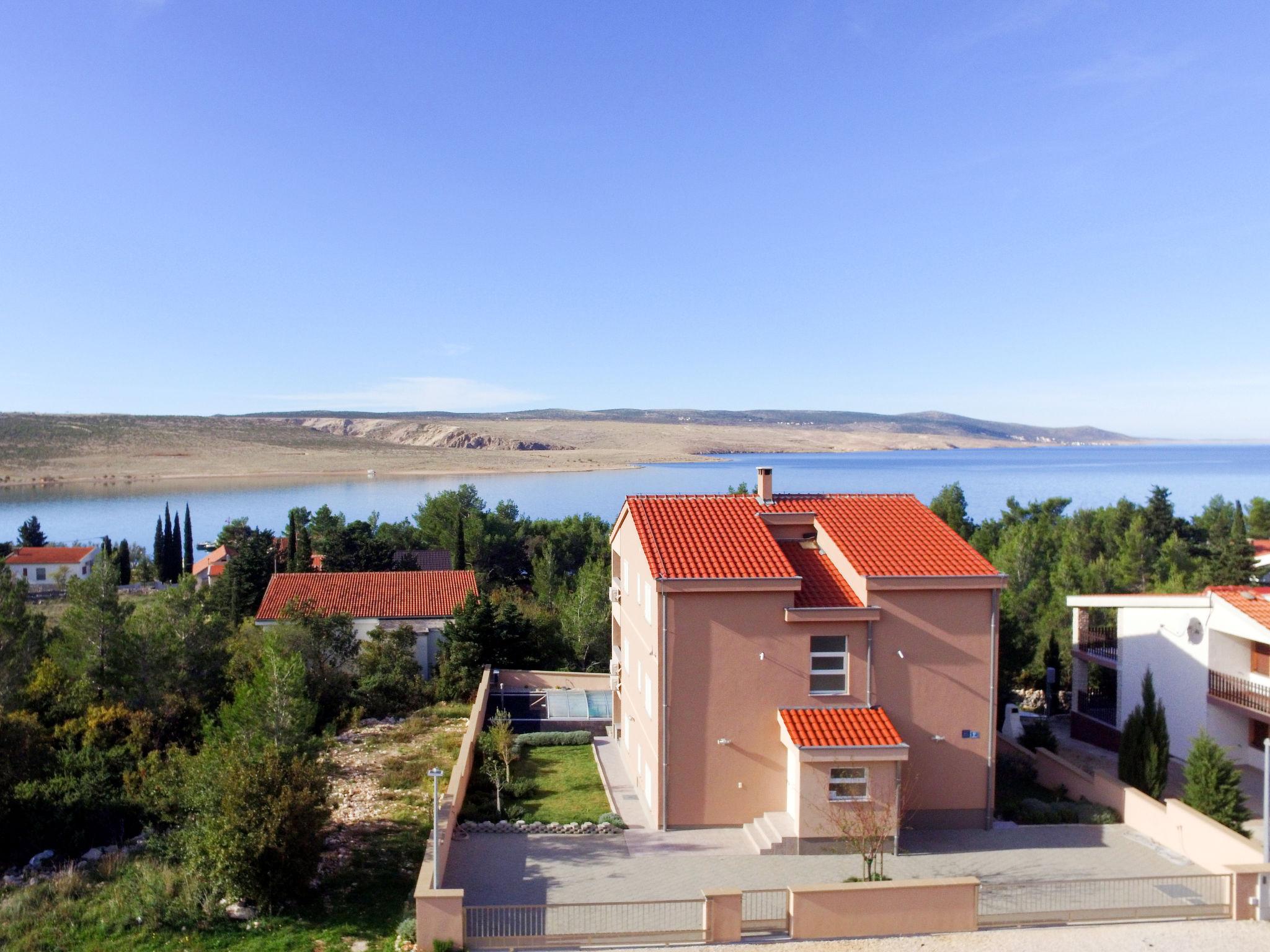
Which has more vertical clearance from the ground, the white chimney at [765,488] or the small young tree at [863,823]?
the white chimney at [765,488]

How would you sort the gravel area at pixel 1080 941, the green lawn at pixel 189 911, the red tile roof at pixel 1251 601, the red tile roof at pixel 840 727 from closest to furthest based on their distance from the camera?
1. the gravel area at pixel 1080 941
2. the green lawn at pixel 189 911
3. the red tile roof at pixel 840 727
4. the red tile roof at pixel 1251 601

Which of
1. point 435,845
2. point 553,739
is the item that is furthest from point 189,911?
point 553,739

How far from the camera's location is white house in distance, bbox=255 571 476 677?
107ft

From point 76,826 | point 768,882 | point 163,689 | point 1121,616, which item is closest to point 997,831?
point 768,882

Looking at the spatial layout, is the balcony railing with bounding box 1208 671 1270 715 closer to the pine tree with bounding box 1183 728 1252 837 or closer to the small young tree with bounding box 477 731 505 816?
the pine tree with bounding box 1183 728 1252 837

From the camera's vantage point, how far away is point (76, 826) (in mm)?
18047

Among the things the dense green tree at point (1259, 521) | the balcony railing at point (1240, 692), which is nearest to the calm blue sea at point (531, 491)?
the dense green tree at point (1259, 521)

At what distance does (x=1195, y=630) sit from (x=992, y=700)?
851 centimetres

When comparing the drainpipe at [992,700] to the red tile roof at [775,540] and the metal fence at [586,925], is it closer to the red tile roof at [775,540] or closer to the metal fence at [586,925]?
the red tile roof at [775,540]

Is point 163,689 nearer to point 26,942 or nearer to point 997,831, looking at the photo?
point 26,942

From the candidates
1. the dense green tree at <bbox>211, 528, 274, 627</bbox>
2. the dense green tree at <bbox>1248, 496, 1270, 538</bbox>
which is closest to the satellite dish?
the dense green tree at <bbox>211, 528, 274, 627</bbox>

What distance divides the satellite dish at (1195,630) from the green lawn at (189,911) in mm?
18517

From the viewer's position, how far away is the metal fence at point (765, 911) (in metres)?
12.0

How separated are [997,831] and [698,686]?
6.25 meters
